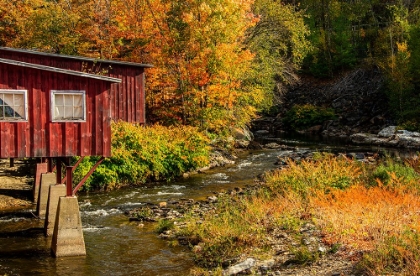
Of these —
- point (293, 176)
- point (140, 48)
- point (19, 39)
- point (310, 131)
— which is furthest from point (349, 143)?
point (19, 39)

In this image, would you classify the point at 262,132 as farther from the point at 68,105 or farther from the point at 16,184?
the point at 68,105

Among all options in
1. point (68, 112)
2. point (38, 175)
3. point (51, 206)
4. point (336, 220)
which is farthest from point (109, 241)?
point (38, 175)

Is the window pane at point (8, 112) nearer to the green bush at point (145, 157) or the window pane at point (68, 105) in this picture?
the window pane at point (68, 105)

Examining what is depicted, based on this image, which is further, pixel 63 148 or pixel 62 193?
pixel 62 193

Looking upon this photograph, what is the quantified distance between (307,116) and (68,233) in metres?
43.9

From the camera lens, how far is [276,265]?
12484 mm

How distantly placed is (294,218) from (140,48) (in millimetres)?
23187

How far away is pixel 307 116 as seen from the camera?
55781 mm

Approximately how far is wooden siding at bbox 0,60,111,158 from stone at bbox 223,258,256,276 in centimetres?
596

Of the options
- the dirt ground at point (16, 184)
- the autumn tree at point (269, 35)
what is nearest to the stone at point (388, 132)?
the autumn tree at point (269, 35)

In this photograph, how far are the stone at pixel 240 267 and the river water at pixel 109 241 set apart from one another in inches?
57.9

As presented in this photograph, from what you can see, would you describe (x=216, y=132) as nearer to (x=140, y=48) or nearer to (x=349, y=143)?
(x=140, y=48)

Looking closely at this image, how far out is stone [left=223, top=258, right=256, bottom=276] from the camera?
12.5m

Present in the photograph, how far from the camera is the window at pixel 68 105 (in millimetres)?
15477
